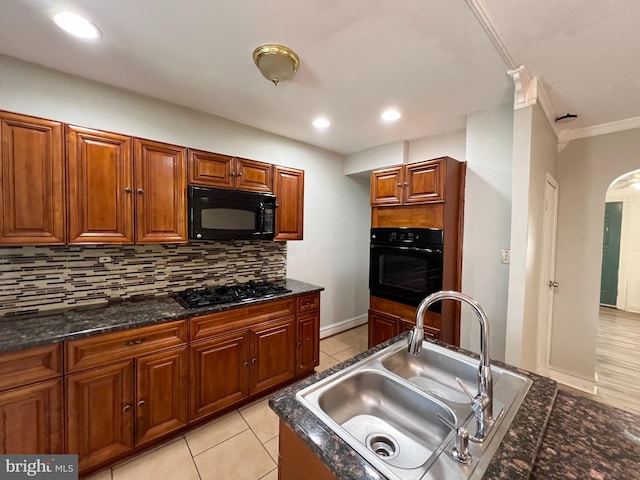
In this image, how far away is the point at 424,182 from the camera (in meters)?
2.37

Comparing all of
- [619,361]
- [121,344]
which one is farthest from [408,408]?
[619,361]

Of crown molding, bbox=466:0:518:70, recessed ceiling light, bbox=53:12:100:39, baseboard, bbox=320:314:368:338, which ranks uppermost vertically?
recessed ceiling light, bbox=53:12:100:39

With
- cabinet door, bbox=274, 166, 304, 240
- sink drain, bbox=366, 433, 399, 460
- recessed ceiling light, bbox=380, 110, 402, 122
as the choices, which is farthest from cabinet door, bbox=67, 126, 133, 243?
recessed ceiling light, bbox=380, 110, 402, 122

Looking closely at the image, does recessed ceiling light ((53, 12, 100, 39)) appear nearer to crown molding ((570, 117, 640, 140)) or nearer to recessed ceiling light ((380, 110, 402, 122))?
recessed ceiling light ((380, 110, 402, 122))

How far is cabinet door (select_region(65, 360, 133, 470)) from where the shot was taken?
58.0 inches

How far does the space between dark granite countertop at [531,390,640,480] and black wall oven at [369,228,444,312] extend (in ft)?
4.45

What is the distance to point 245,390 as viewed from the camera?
2137mm

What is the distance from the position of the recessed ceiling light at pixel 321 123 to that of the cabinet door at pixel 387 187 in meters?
0.73

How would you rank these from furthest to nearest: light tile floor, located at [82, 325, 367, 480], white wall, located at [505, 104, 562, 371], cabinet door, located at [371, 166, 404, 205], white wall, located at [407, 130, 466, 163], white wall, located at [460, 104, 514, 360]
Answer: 1. white wall, located at [407, 130, 466, 163]
2. cabinet door, located at [371, 166, 404, 205]
3. white wall, located at [460, 104, 514, 360]
4. white wall, located at [505, 104, 562, 371]
5. light tile floor, located at [82, 325, 367, 480]

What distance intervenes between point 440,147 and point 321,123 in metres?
1.37

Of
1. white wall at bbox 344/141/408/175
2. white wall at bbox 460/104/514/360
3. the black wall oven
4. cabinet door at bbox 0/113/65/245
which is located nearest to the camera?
cabinet door at bbox 0/113/65/245

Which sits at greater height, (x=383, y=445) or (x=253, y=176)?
(x=253, y=176)

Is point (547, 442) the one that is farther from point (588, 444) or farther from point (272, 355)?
point (272, 355)

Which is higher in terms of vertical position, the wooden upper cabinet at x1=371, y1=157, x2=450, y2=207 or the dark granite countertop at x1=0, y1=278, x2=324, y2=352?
the wooden upper cabinet at x1=371, y1=157, x2=450, y2=207
